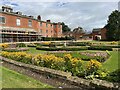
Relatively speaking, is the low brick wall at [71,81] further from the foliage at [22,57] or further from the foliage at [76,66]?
the foliage at [22,57]

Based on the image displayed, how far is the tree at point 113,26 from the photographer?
6569 cm

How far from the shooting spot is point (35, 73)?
1268 cm

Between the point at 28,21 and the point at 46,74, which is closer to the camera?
the point at 46,74

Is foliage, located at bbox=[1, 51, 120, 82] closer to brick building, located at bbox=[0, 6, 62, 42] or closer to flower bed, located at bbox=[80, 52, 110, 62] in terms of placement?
flower bed, located at bbox=[80, 52, 110, 62]

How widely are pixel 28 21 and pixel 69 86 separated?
2312 inches

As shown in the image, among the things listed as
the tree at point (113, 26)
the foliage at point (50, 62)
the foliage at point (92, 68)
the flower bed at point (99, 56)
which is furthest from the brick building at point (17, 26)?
the foliage at point (92, 68)

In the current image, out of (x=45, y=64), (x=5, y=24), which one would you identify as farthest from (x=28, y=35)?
(x=45, y=64)

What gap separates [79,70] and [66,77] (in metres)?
1.01

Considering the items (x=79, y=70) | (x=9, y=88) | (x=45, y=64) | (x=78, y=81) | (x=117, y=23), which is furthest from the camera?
(x=117, y=23)

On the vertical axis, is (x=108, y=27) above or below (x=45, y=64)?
above

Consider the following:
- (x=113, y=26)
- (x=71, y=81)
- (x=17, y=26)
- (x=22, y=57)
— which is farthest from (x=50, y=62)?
(x=113, y=26)

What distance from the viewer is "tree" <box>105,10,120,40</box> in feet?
216

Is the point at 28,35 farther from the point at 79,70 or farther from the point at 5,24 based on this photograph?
the point at 79,70

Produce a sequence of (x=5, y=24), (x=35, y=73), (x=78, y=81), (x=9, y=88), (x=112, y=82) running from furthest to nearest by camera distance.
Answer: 1. (x=5, y=24)
2. (x=35, y=73)
3. (x=78, y=81)
4. (x=112, y=82)
5. (x=9, y=88)
